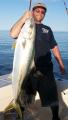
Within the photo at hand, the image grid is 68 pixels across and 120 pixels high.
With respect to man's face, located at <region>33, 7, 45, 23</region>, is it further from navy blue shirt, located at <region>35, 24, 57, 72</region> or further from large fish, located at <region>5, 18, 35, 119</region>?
large fish, located at <region>5, 18, 35, 119</region>

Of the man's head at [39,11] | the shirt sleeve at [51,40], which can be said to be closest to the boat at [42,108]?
the shirt sleeve at [51,40]

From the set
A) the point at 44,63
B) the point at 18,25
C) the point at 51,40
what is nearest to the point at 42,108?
the point at 44,63

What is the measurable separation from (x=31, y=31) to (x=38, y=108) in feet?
7.55

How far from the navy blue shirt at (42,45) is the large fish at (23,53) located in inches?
37.8

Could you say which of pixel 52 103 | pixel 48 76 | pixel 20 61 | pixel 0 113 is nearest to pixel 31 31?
pixel 20 61

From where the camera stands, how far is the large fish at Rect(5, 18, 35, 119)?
393 centimetres

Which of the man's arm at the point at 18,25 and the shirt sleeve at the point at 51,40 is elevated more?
the man's arm at the point at 18,25

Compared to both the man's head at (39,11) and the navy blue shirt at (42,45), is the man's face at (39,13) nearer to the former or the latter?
the man's head at (39,11)

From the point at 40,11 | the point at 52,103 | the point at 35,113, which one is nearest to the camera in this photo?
the point at 40,11

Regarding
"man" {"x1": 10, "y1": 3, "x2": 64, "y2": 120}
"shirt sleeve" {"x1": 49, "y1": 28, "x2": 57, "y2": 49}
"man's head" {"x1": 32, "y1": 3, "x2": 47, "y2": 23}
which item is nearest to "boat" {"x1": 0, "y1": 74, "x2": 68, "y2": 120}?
"man" {"x1": 10, "y1": 3, "x2": 64, "y2": 120}

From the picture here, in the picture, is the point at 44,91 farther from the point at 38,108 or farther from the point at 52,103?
the point at 38,108

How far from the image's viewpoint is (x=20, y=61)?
4.04 metres

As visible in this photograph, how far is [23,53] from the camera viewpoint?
4004mm

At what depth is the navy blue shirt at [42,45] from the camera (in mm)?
5074
